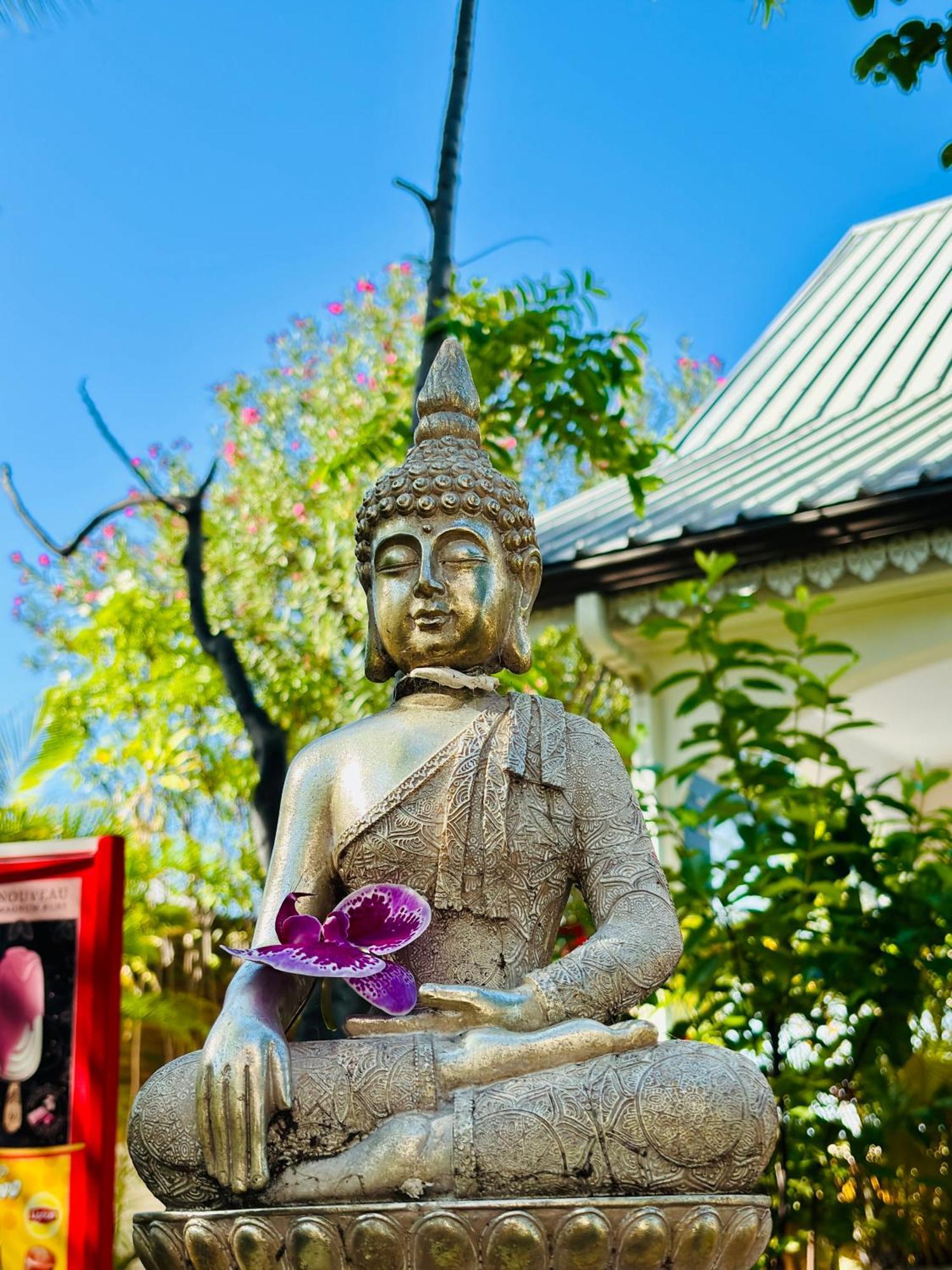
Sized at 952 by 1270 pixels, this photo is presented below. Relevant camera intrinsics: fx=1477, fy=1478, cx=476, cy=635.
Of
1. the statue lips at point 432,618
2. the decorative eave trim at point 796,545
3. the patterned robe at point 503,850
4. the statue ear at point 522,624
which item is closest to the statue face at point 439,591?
the statue lips at point 432,618

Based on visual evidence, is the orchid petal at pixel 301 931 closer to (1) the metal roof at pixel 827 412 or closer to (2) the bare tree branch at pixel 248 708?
(2) the bare tree branch at pixel 248 708

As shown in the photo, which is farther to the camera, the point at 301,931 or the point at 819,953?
the point at 819,953

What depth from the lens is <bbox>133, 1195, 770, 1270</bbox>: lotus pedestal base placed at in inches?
86.6

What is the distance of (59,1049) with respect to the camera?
3.50m

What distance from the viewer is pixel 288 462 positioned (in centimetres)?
1206

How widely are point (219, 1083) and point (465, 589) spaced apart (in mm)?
1139

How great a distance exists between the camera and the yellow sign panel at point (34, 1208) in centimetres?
333

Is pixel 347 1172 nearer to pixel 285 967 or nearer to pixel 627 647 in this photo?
pixel 285 967

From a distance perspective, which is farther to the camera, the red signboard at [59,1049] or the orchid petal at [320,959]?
the red signboard at [59,1049]

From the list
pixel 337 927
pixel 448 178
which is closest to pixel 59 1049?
pixel 337 927

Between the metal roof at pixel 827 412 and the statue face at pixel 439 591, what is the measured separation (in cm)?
338

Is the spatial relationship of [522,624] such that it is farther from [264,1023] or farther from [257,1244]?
[257,1244]

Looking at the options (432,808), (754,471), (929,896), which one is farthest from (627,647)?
(432,808)

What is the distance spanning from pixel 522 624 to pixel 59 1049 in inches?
58.8
